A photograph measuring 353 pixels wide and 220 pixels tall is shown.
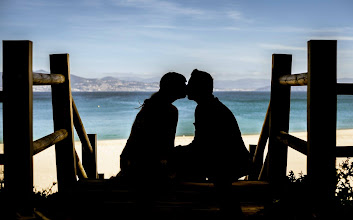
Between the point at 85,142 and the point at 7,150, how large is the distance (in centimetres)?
224

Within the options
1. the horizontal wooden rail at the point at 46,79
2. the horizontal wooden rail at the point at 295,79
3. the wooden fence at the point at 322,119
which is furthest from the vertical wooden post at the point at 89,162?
the wooden fence at the point at 322,119

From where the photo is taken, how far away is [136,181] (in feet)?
9.61

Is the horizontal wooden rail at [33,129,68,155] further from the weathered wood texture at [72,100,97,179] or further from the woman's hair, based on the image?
the woman's hair

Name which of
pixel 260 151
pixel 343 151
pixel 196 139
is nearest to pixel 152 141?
pixel 196 139

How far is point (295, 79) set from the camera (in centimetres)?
334

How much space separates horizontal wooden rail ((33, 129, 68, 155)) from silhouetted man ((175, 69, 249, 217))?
153 centimetres

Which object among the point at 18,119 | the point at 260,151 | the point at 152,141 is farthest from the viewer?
the point at 260,151

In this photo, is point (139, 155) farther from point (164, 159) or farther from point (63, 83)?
point (63, 83)

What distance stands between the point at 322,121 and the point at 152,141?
153 cm

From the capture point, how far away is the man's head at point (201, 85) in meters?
2.90

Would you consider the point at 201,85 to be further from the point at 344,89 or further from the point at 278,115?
the point at 278,115

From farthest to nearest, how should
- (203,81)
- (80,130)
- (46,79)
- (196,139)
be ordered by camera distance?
(80,130), (46,79), (196,139), (203,81)

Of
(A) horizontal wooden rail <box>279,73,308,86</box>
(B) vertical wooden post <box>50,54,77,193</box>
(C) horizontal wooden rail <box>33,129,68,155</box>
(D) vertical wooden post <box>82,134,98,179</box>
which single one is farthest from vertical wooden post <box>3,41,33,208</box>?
(A) horizontal wooden rail <box>279,73,308,86</box>

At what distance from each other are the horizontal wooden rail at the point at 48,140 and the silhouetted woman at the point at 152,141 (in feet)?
2.62
